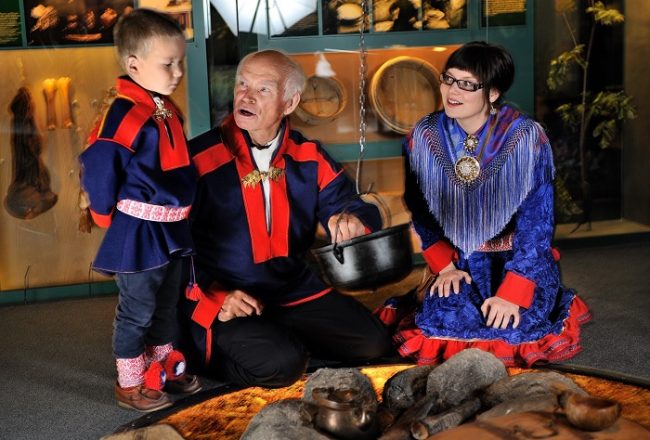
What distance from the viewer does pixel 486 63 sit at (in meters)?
3.08

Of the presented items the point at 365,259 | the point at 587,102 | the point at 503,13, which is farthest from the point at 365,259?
the point at 587,102

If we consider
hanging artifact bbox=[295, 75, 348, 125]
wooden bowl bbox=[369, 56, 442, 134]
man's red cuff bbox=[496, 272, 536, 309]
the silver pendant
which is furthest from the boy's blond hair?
wooden bowl bbox=[369, 56, 442, 134]

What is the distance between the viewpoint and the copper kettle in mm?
2008

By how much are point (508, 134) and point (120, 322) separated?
136 centimetres

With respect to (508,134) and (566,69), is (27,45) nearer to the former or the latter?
(508,134)

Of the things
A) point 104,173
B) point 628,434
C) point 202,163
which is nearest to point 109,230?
point 104,173

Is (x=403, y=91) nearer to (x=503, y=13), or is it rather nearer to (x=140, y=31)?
(x=503, y=13)

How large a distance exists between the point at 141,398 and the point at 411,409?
1.04 m

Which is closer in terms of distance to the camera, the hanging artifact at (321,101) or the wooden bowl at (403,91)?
the hanging artifact at (321,101)

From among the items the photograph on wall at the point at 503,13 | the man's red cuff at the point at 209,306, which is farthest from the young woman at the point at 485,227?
the photograph on wall at the point at 503,13

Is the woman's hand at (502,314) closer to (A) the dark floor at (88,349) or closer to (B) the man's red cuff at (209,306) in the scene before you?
(A) the dark floor at (88,349)

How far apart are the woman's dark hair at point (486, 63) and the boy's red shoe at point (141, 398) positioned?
4.48 ft

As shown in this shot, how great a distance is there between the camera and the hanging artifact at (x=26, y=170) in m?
4.25

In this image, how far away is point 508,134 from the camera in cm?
317
